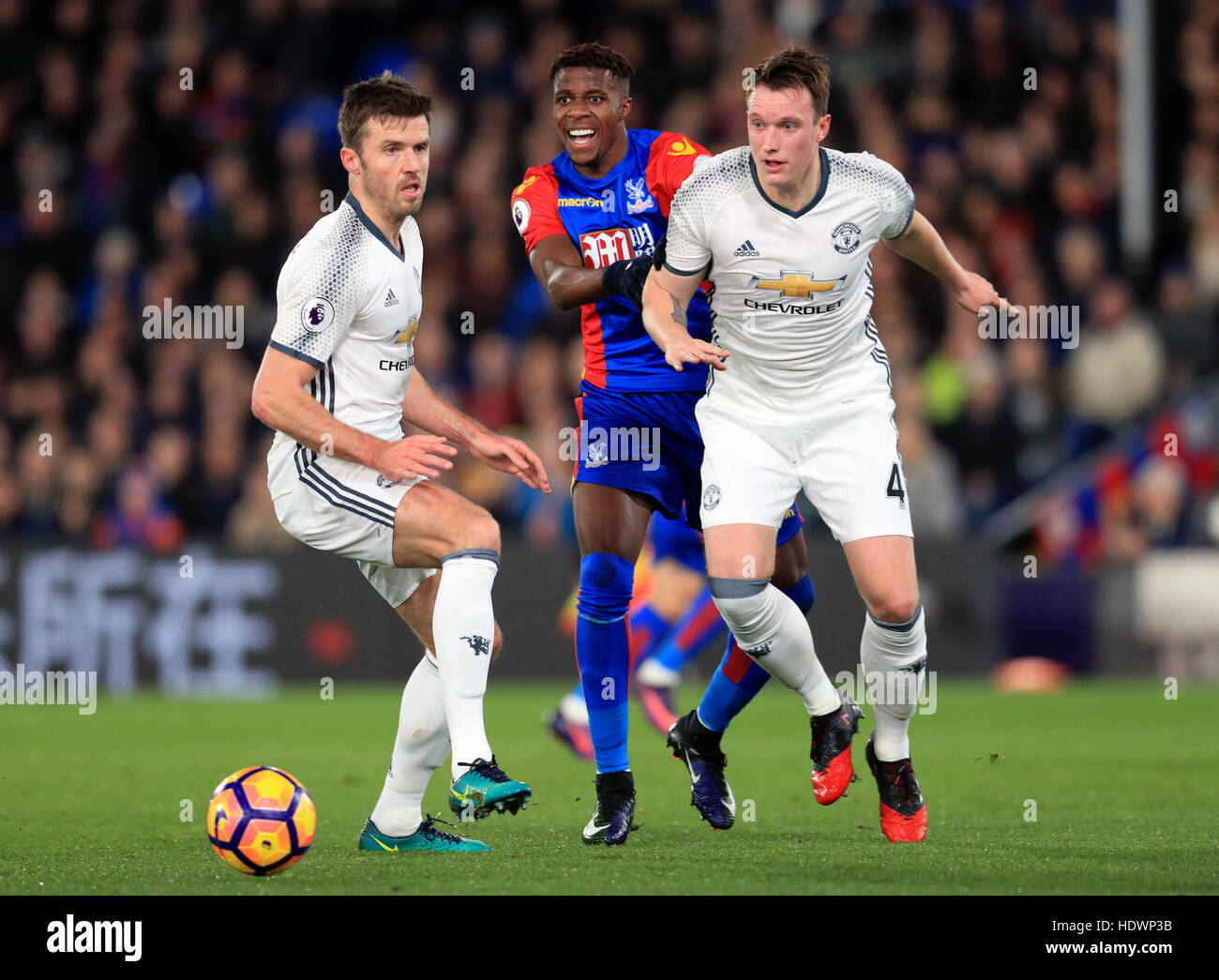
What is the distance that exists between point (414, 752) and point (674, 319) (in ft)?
5.45

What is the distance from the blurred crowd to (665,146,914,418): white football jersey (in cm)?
700

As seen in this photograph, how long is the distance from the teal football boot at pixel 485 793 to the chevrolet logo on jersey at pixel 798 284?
1929 mm

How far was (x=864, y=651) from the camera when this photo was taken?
20.6ft

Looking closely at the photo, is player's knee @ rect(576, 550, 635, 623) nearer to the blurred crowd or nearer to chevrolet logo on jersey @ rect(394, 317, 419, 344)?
chevrolet logo on jersey @ rect(394, 317, 419, 344)

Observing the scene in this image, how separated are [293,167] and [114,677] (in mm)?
5321

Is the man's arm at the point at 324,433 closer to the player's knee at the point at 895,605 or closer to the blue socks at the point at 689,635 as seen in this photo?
the player's knee at the point at 895,605

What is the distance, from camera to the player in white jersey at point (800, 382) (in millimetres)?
6059

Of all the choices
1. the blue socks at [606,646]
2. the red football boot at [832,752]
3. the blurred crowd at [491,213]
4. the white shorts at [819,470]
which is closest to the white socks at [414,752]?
the blue socks at [606,646]

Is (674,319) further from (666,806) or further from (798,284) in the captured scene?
(666,806)
